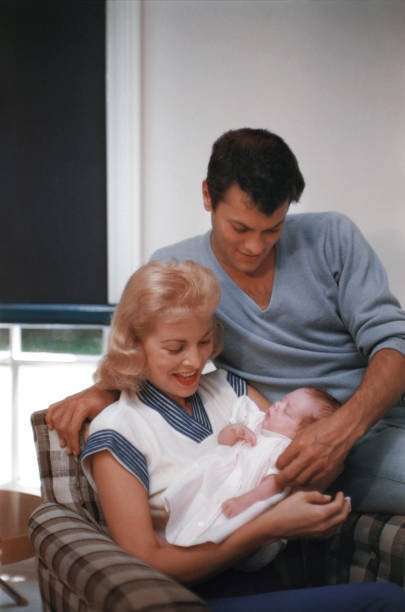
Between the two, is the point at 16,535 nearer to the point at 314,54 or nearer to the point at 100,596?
the point at 100,596

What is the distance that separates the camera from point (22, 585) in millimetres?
2350

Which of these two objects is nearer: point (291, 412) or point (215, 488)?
point (215, 488)

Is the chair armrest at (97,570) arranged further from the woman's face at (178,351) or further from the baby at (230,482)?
the woman's face at (178,351)

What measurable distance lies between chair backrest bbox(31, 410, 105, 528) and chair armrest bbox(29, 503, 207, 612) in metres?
0.09

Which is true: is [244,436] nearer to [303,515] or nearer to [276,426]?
[276,426]

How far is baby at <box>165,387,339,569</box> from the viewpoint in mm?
1255

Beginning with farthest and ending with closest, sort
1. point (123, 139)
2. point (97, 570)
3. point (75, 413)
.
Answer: point (123, 139) → point (75, 413) → point (97, 570)

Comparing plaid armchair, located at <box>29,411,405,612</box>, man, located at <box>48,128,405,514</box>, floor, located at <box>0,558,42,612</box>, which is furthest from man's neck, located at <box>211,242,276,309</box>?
floor, located at <box>0,558,42,612</box>

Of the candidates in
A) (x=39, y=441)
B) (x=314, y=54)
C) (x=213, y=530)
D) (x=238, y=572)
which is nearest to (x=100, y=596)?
(x=213, y=530)

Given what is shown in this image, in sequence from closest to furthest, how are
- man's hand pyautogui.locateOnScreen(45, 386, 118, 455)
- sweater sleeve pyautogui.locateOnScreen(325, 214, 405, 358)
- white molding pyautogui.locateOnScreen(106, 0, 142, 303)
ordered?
man's hand pyautogui.locateOnScreen(45, 386, 118, 455) < sweater sleeve pyautogui.locateOnScreen(325, 214, 405, 358) < white molding pyautogui.locateOnScreen(106, 0, 142, 303)

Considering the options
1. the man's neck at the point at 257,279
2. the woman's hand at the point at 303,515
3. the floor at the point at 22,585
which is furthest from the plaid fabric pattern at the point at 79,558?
the floor at the point at 22,585

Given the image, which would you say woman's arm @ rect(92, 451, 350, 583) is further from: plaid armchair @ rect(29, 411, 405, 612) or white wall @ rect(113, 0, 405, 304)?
white wall @ rect(113, 0, 405, 304)

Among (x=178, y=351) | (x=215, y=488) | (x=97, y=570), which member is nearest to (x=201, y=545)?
(x=215, y=488)

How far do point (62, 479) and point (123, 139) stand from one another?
1147 millimetres
